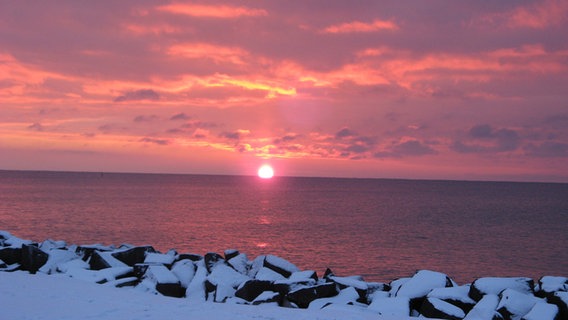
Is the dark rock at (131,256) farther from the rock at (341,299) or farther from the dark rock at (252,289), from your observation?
the rock at (341,299)

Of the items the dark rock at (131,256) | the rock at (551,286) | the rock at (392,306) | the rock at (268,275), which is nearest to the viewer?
the rock at (392,306)

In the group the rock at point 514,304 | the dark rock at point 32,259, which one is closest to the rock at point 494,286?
the rock at point 514,304

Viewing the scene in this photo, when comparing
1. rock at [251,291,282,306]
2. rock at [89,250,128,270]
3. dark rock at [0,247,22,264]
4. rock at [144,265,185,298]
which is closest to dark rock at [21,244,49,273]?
dark rock at [0,247,22,264]

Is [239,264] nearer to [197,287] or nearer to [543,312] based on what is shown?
[197,287]

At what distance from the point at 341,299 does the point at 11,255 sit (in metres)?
13.6

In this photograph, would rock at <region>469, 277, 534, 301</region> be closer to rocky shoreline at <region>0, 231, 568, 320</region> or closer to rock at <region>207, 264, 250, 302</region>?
rocky shoreline at <region>0, 231, 568, 320</region>

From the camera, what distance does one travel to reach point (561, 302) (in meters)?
14.8

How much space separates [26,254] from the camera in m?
20.8

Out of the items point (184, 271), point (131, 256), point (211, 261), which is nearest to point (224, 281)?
point (184, 271)

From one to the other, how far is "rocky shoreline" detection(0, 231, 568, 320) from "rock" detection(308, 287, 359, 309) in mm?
31

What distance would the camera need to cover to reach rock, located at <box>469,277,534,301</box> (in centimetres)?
1614

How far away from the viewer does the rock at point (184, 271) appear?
62.9 ft

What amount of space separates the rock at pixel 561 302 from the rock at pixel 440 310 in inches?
105

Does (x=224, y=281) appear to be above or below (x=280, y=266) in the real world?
below
